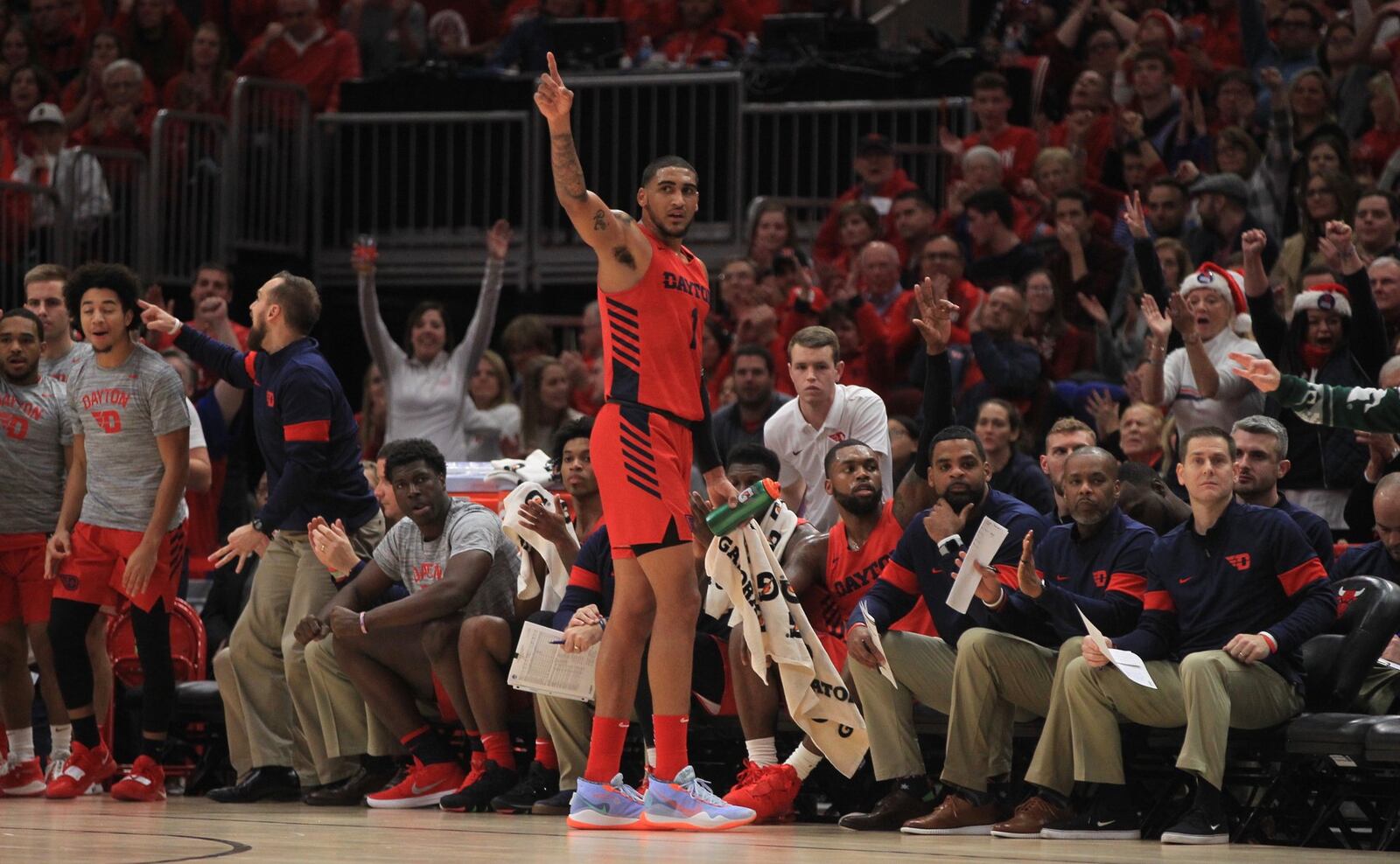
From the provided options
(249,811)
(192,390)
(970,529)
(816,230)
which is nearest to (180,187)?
(192,390)

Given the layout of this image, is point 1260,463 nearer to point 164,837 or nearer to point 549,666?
point 549,666

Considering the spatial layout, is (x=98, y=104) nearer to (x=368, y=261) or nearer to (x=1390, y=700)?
(x=368, y=261)

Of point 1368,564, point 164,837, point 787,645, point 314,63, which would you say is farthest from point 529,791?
point 314,63

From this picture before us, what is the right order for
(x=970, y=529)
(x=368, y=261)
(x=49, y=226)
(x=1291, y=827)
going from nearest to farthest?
(x=1291, y=827)
(x=970, y=529)
(x=368, y=261)
(x=49, y=226)

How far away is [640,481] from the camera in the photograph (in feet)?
19.9

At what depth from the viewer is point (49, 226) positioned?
40.4ft

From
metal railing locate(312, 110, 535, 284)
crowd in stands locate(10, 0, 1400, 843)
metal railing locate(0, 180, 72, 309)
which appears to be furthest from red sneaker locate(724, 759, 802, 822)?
metal railing locate(0, 180, 72, 309)

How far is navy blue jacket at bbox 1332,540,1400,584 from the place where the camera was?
6969 millimetres

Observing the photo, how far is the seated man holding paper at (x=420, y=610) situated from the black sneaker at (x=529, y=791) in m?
0.17

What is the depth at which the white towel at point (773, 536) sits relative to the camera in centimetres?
732

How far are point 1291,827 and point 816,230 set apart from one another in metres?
6.67

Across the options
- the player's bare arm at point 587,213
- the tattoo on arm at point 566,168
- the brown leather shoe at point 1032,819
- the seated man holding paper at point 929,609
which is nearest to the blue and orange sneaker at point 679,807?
the seated man holding paper at point 929,609

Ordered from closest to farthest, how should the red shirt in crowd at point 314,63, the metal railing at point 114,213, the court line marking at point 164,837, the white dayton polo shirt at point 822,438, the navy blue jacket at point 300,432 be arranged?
the court line marking at point 164,837 < the navy blue jacket at point 300,432 < the white dayton polo shirt at point 822,438 < the metal railing at point 114,213 < the red shirt in crowd at point 314,63

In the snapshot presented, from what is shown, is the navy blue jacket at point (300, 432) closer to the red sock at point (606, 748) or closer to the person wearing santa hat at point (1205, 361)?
the red sock at point (606, 748)
